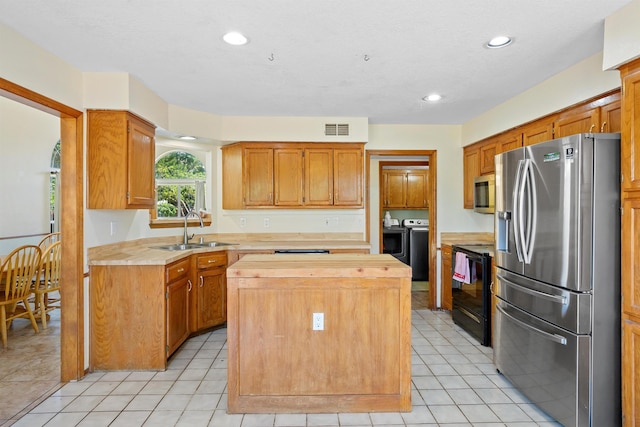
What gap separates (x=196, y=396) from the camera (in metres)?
2.54

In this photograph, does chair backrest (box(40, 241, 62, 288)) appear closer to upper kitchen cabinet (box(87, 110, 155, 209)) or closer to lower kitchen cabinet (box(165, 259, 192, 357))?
upper kitchen cabinet (box(87, 110, 155, 209))

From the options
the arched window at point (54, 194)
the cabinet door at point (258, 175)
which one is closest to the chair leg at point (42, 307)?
the arched window at point (54, 194)

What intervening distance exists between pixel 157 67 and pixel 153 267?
5.09 ft

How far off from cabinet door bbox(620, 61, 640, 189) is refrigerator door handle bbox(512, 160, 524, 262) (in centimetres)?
59

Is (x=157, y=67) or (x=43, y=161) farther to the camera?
(x=43, y=161)

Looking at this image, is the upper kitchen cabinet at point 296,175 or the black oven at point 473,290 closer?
the black oven at point 473,290

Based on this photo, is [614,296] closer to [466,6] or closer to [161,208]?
[466,6]

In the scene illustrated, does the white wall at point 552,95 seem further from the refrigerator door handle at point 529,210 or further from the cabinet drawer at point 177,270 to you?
the cabinet drawer at point 177,270

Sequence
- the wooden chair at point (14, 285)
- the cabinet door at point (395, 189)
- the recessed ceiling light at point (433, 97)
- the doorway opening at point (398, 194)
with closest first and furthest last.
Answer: the wooden chair at point (14, 285)
the recessed ceiling light at point (433, 97)
the doorway opening at point (398, 194)
the cabinet door at point (395, 189)

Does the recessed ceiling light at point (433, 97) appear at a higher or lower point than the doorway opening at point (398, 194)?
higher

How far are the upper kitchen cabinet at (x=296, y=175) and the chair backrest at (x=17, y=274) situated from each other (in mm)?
2060

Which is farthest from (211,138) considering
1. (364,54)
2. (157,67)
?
(364,54)

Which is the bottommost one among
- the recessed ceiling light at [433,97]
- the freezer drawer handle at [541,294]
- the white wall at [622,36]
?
the freezer drawer handle at [541,294]

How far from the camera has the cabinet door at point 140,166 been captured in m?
3.04
